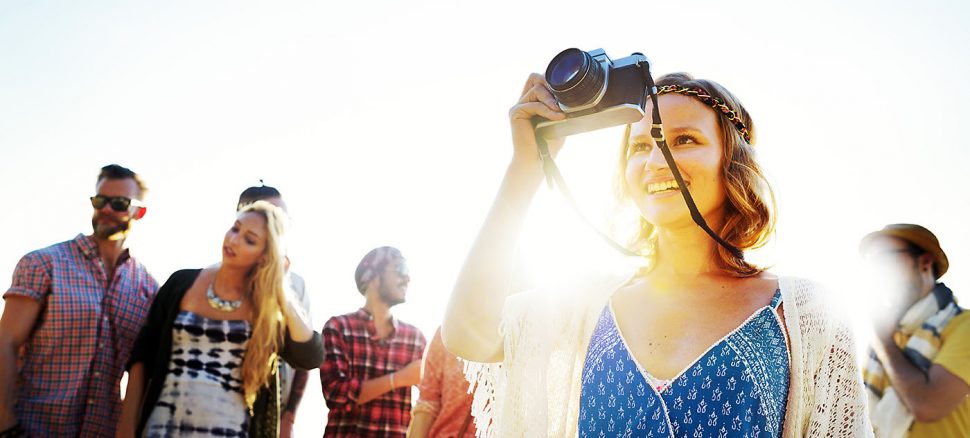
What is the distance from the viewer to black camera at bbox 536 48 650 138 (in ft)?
5.26

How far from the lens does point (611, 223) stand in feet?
7.05

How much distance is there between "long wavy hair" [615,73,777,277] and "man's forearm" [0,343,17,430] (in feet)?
11.0

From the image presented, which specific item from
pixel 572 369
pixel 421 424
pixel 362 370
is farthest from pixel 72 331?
pixel 572 369

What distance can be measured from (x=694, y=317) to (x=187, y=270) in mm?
3210

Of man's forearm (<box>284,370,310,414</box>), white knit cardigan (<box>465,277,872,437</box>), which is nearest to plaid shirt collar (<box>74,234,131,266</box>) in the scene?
man's forearm (<box>284,370,310,414</box>)

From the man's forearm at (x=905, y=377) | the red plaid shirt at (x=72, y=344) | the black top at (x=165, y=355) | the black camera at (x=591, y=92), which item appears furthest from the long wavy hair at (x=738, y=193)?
the red plaid shirt at (x=72, y=344)

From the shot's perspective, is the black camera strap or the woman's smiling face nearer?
the black camera strap

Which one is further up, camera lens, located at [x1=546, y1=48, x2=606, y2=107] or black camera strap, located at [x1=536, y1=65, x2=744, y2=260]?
camera lens, located at [x1=546, y1=48, x2=606, y2=107]

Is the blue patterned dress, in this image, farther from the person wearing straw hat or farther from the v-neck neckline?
the person wearing straw hat

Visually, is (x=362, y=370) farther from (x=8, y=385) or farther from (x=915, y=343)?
(x=915, y=343)

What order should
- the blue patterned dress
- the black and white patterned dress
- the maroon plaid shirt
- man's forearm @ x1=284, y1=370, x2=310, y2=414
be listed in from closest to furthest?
1. the blue patterned dress
2. the black and white patterned dress
3. the maroon plaid shirt
4. man's forearm @ x1=284, y1=370, x2=310, y2=414

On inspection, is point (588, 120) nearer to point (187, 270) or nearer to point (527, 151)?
point (527, 151)

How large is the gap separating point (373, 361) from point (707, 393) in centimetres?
346

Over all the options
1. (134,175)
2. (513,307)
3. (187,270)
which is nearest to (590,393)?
(513,307)
